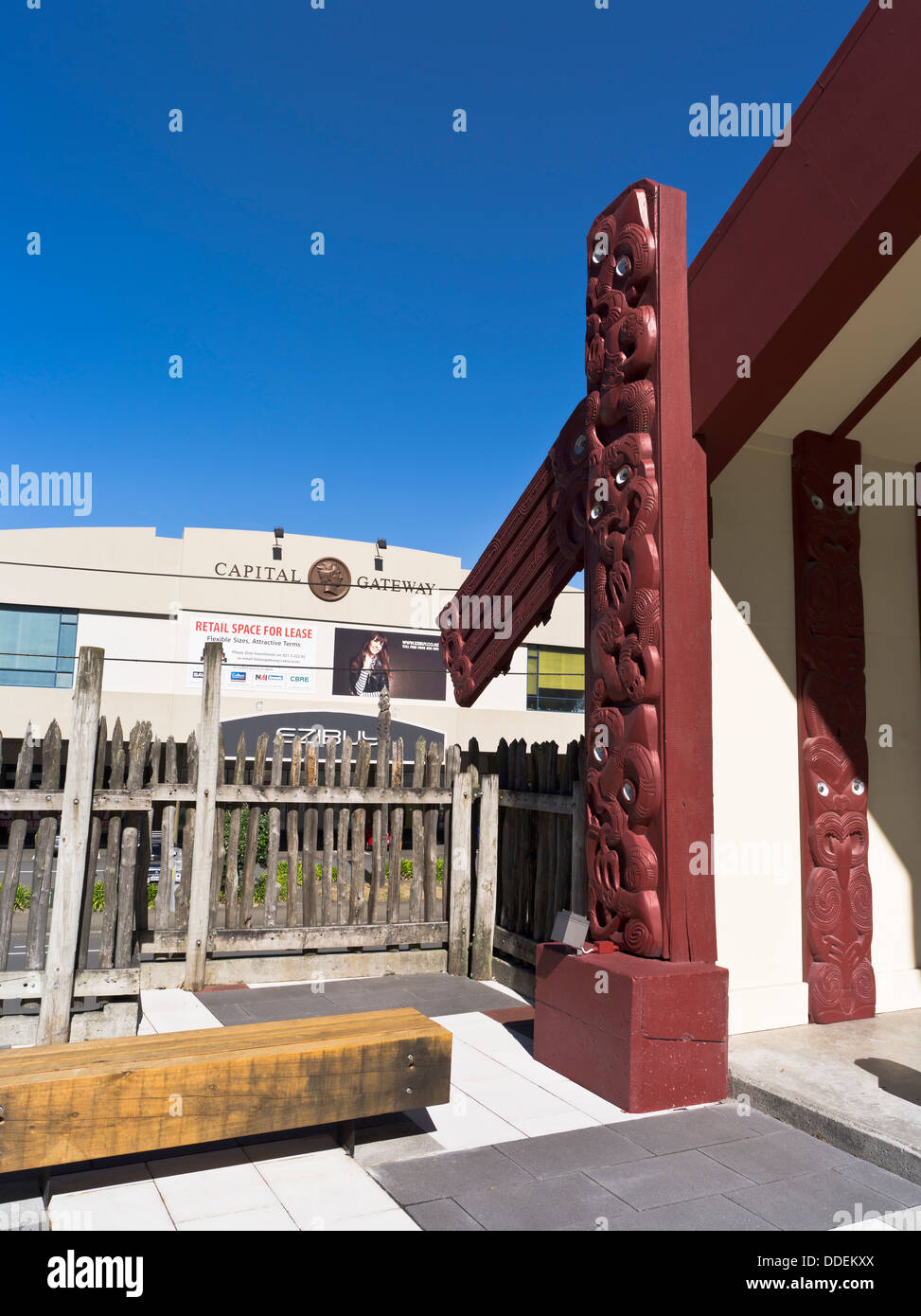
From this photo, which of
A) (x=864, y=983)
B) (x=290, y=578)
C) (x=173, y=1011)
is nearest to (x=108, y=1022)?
(x=173, y=1011)

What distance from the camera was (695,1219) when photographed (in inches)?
133

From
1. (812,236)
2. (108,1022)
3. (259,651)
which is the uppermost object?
(259,651)

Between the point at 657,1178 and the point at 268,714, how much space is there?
2606 cm

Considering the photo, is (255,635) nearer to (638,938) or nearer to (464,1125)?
(638,938)

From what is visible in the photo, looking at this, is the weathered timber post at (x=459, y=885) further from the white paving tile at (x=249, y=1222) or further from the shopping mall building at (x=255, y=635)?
the shopping mall building at (x=255, y=635)

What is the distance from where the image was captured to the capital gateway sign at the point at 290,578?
94.5ft

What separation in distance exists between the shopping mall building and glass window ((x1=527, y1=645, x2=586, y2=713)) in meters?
0.06

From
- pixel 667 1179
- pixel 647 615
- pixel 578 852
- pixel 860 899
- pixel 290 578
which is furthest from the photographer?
pixel 290 578

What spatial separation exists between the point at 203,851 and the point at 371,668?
23.0m

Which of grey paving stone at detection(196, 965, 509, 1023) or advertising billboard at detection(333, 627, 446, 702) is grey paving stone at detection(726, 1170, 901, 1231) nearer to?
grey paving stone at detection(196, 965, 509, 1023)

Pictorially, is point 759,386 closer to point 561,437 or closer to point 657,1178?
point 561,437

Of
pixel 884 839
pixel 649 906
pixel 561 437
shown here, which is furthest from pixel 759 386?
pixel 884 839

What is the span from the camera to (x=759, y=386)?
4.83m
